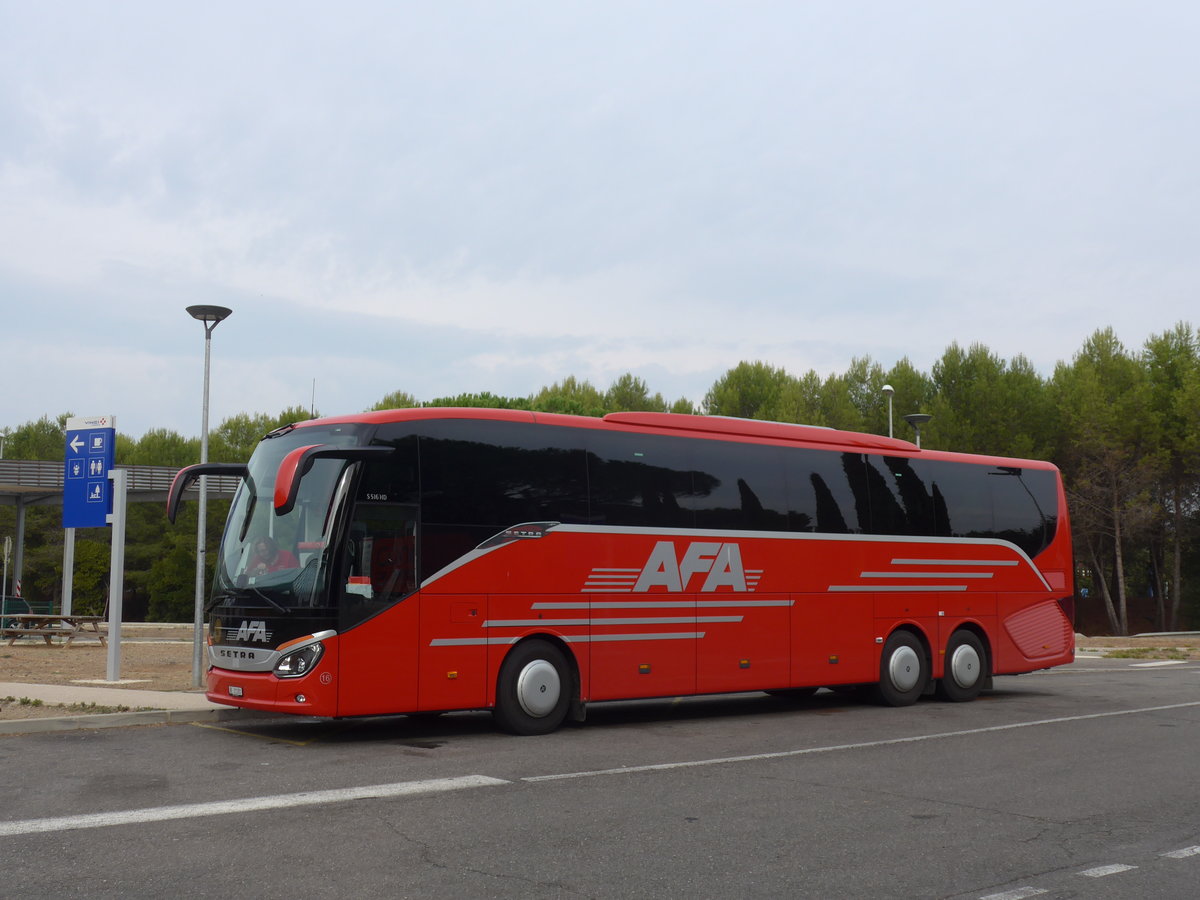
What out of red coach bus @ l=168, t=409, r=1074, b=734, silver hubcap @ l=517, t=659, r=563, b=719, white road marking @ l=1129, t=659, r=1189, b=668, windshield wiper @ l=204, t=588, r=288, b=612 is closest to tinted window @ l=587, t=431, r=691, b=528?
red coach bus @ l=168, t=409, r=1074, b=734

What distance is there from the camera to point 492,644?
1190cm

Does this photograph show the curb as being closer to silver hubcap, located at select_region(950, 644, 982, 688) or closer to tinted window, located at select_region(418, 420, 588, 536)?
tinted window, located at select_region(418, 420, 588, 536)

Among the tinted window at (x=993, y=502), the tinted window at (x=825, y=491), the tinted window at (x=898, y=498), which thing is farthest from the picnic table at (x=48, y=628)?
the tinted window at (x=993, y=502)

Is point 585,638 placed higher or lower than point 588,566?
lower

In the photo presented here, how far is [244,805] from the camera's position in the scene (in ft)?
26.0

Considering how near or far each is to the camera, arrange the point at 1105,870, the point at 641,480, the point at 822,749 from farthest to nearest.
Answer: the point at 641,480, the point at 822,749, the point at 1105,870

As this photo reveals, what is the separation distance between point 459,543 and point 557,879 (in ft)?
19.7

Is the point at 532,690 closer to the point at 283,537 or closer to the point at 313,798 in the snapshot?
the point at 283,537

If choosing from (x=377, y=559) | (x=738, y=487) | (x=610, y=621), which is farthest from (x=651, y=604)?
(x=377, y=559)

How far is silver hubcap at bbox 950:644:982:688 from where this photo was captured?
1658 cm

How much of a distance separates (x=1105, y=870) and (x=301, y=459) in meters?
7.21

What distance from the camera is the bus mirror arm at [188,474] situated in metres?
12.5

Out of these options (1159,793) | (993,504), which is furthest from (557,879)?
(993,504)

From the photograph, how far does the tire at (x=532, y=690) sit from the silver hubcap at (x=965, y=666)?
6.83 m
